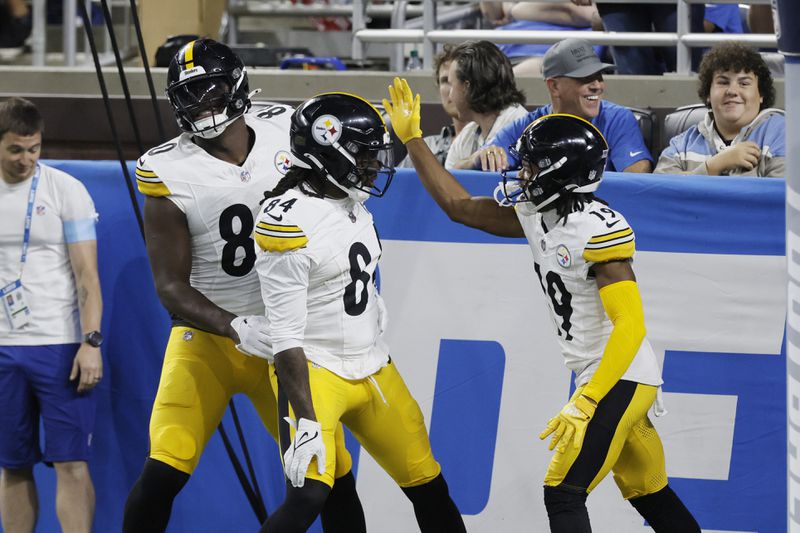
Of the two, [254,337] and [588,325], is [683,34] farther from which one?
[254,337]

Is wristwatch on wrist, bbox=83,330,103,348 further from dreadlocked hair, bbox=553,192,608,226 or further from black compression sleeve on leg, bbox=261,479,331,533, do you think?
dreadlocked hair, bbox=553,192,608,226

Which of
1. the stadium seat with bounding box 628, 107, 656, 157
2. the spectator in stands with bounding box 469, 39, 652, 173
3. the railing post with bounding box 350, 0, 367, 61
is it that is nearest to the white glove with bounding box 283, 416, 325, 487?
the spectator in stands with bounding box 469, 39, 652, 173

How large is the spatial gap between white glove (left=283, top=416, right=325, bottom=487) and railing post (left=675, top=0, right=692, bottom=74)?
3.94m

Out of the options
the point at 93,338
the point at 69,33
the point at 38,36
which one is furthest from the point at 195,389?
the point at 38,36

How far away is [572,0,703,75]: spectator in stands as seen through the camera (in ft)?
22.6

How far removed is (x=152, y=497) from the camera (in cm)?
393

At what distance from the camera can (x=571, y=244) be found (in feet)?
11.9

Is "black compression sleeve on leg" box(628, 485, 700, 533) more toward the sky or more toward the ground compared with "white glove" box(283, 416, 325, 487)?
more toward the ground

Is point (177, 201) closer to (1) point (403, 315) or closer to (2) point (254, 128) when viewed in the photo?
(2) point (254, 128)

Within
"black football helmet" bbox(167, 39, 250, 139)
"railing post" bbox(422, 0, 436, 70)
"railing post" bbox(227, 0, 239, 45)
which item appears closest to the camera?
"black football helmet" bbox(167, 39, 250, 139)

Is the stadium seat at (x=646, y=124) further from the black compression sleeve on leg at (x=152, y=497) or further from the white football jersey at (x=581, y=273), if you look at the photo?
the black compression sleeve on leg at (x=152, y=497)

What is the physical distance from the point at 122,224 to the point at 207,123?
43.0 inches

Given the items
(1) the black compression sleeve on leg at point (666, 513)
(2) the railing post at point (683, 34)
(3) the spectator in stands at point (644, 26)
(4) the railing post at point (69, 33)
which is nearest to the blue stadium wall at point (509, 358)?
(1) the black compression sleeve on leg at point (666, 513)

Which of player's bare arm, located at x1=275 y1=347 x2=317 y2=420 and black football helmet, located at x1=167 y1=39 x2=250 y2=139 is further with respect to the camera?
black football helmet, located at x1=167 y1=39 x2=250 y2=139
